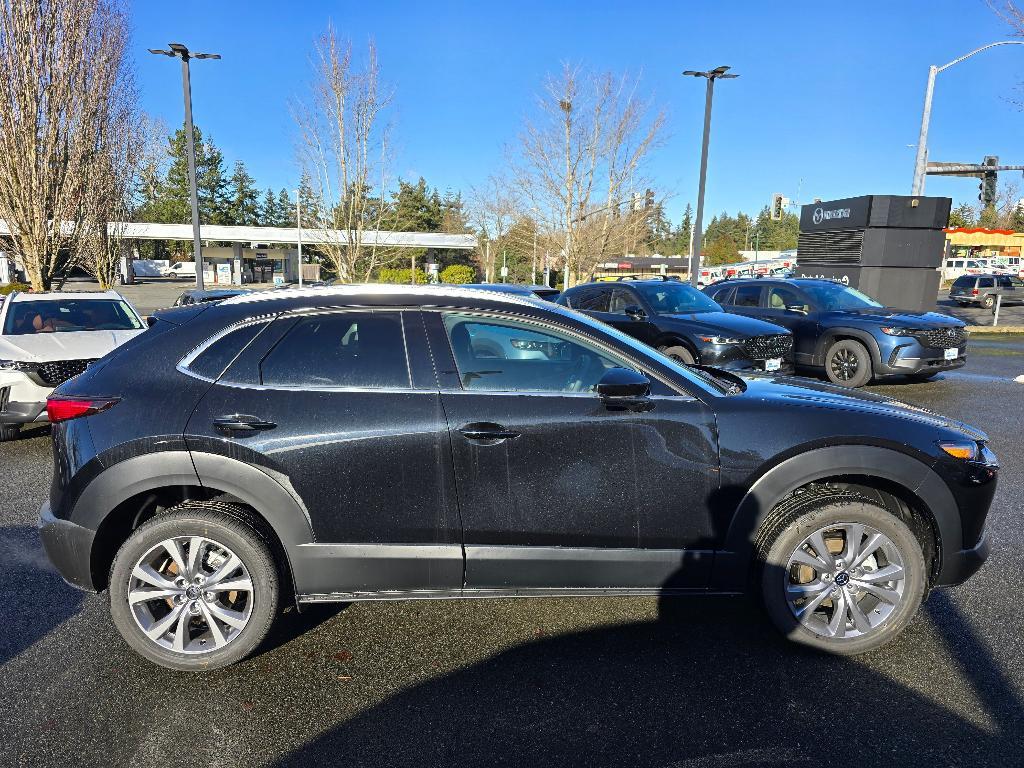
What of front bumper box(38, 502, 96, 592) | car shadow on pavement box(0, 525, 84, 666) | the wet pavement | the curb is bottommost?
car shadow on pavement box(0, 525, 84, 666)

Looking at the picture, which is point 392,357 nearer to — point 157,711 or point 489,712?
point 489,712

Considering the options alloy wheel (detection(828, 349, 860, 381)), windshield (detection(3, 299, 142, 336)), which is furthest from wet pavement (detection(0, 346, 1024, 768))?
alloy wheel (detection(828, 349, 860, 381))

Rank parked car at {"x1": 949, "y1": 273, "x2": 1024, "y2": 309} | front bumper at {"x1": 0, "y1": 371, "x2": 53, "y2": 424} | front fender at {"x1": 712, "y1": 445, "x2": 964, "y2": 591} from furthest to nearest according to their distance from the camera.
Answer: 1. parked car at {"x1": 949, "y1": 273, "x2": 1024, "y2": 309}
2. front bumper at {"x1": 0, "y1": 371, "x2": 53, "y2": 424}
3. front fender at {"x1": 712, "y1": 445, "x2": 964, "y2": 591}

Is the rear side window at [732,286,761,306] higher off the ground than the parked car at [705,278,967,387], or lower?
higher

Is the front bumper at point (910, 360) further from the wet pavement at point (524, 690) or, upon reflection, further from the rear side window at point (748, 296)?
the wet pavement at point (524, 690)

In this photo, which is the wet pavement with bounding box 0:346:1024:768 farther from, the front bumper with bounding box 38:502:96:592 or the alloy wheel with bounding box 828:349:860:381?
the alloy wheel with bounding box 828:349:860:381

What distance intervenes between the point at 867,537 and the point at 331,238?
1702 cm

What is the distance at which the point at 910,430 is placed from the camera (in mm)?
3000

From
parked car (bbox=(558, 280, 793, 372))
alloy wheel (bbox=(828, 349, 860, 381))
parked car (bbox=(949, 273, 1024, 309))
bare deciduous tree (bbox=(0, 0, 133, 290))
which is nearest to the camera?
parked car (bbox=(558, 280, 793, 372))

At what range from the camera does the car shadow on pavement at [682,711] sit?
7.91 ft

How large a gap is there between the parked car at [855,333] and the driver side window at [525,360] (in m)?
8.33

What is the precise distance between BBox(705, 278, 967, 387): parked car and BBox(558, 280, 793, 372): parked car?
5.00ft

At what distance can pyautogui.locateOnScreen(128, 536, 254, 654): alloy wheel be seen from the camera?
2.88 m

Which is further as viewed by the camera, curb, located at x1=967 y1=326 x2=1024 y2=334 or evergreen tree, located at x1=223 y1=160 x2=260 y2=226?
evergreen tree, located at x1=223 y1=160 x2=260 y2=226
